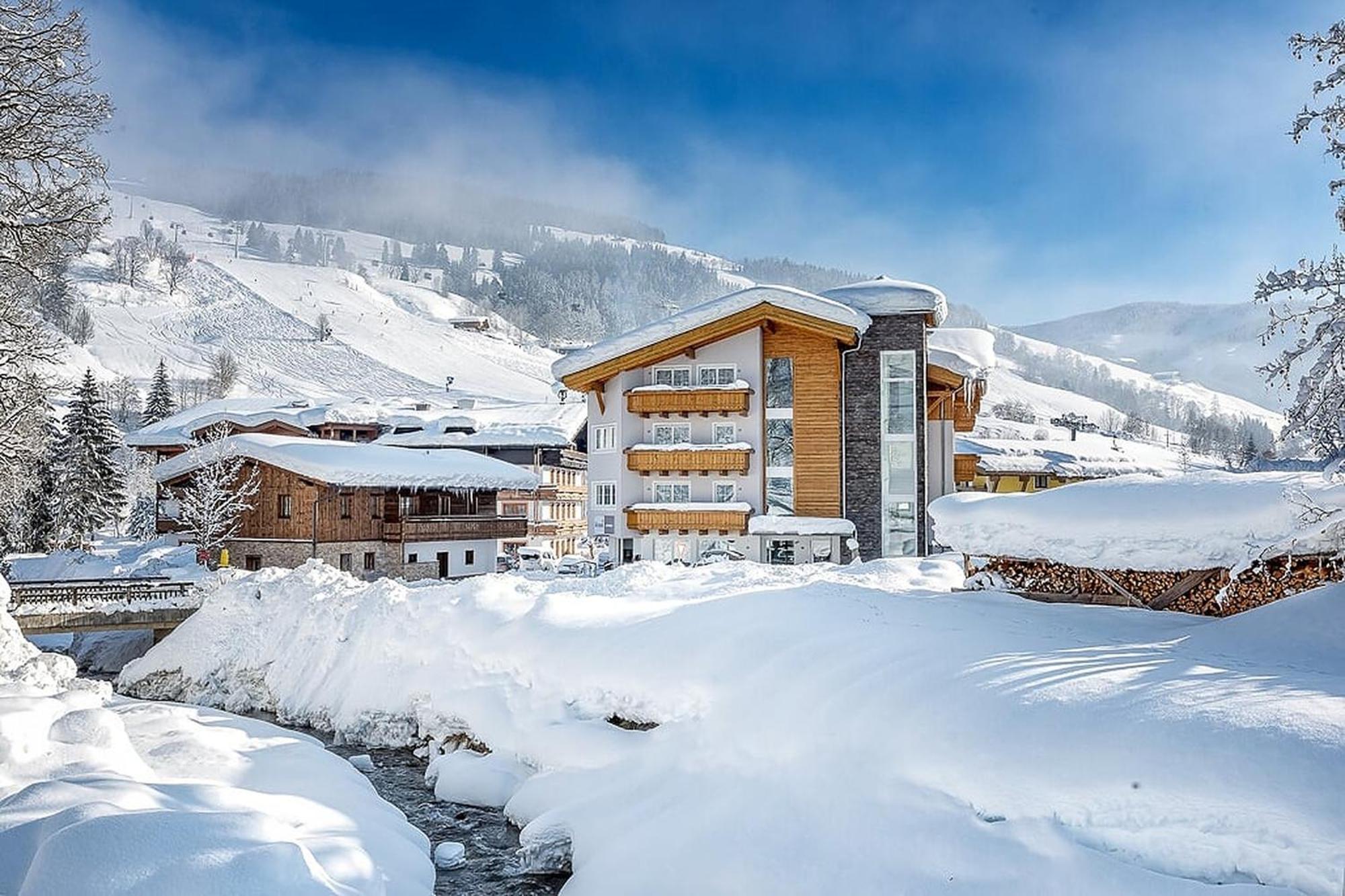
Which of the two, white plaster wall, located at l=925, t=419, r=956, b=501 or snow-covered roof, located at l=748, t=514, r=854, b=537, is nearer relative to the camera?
snow-covered roof, located at l=748, t=514, r=854, b=537

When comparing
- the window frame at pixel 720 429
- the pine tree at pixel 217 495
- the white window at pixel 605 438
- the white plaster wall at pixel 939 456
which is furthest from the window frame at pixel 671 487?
the pine tree at pixel 217 495

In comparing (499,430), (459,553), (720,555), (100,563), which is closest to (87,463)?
(100,563)

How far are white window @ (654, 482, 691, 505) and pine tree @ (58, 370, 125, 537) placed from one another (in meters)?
32.9

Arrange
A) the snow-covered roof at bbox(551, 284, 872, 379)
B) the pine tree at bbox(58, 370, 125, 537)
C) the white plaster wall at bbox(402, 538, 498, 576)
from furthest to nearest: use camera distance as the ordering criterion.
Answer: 1. the pine tree at bbox(58, 370, 125, 537)
2. the white plaster wall at bbox(402, 538, 498, 576)
3. the snow-covered roof at bbox(551, 284, 872, 379)

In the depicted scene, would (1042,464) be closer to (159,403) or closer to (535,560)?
(535,560)

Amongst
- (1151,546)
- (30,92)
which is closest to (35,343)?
(30,92)

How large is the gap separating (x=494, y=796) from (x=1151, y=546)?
40.0 ft

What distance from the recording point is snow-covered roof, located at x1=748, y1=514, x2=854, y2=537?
33.3m

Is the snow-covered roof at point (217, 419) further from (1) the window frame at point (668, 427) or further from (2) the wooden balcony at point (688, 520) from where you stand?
(2) the wooden balcony at point (688, 520)

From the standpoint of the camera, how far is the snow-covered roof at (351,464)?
37.5 m

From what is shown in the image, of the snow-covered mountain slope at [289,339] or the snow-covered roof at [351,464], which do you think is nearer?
the snow-covered roof at [351,464]

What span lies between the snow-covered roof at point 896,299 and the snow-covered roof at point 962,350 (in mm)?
3237

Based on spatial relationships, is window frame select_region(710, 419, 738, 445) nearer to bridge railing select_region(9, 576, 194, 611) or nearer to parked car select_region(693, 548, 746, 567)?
parked car select_region(693, 548, 746, 567)

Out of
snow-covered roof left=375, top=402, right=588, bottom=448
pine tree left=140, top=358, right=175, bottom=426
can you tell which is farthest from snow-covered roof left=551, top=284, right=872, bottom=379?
pine tree left=140, top=358, right=175, bottom=426
